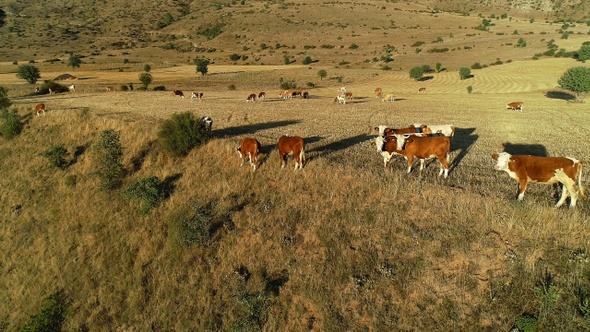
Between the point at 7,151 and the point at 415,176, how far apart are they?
23847 millimetres

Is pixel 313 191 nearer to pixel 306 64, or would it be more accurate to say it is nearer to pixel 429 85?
pixel 429 85

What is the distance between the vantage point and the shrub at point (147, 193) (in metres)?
13.0

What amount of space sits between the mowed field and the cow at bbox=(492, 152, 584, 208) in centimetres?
55

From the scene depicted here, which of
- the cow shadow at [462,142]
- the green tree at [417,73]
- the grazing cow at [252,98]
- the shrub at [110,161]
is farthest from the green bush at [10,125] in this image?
the green tree at [417,73]

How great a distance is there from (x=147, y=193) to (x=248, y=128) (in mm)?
11507

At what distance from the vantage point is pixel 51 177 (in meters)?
16.9

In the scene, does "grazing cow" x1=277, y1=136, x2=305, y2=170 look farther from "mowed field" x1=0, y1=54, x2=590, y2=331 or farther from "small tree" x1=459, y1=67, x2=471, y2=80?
"small tree" x1=459, y1=67, x2=471, y2=80

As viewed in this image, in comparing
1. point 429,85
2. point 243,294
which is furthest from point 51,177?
point 429,85

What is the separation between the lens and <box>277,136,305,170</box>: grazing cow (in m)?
13.0

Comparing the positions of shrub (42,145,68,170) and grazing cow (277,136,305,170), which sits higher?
grazing cow (277,136,305,170)

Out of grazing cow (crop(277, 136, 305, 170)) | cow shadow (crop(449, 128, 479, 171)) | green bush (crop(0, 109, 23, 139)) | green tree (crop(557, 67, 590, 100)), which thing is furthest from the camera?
green tree (crop(557, 67, 590, 100))

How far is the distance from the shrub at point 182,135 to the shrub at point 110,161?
7.39 feet

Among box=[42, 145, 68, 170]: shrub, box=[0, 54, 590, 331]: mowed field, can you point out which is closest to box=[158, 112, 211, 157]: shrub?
box=[0, 54, 590, 331]: mowed field

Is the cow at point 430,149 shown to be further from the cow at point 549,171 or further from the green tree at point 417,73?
the green tree at point 417,73
